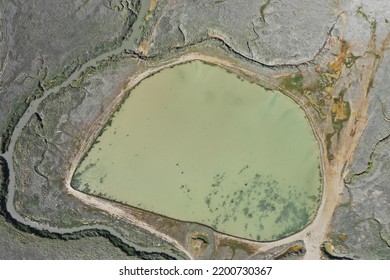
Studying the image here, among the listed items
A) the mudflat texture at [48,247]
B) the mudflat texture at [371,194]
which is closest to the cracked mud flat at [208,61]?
the mudflat texture at [371,194]

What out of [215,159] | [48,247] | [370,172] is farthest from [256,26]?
[48,247]

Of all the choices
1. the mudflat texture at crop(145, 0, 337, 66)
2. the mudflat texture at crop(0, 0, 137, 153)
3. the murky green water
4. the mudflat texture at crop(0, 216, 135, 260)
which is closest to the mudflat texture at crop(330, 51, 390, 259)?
the murky green water

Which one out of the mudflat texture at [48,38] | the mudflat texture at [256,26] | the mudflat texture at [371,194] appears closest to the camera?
the mudflat texture at [371,194]

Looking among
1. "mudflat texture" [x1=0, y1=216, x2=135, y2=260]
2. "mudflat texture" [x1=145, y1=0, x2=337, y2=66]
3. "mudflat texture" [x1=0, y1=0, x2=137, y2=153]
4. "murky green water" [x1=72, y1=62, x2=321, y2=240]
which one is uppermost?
"mudflat texture" [x1=145, y1=0, x2=337, y2=66]

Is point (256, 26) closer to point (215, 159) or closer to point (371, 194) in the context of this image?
point (215, 159)

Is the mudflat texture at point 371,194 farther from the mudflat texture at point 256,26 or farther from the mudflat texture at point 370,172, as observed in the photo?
the mudflat texture at point 256,26

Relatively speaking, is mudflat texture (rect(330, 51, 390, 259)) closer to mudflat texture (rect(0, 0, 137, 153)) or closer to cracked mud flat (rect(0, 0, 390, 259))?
cracked mud flat (rect(0, 0, 390, 259))

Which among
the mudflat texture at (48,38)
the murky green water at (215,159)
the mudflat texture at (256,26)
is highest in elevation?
the mudflat texture at (256,26)
